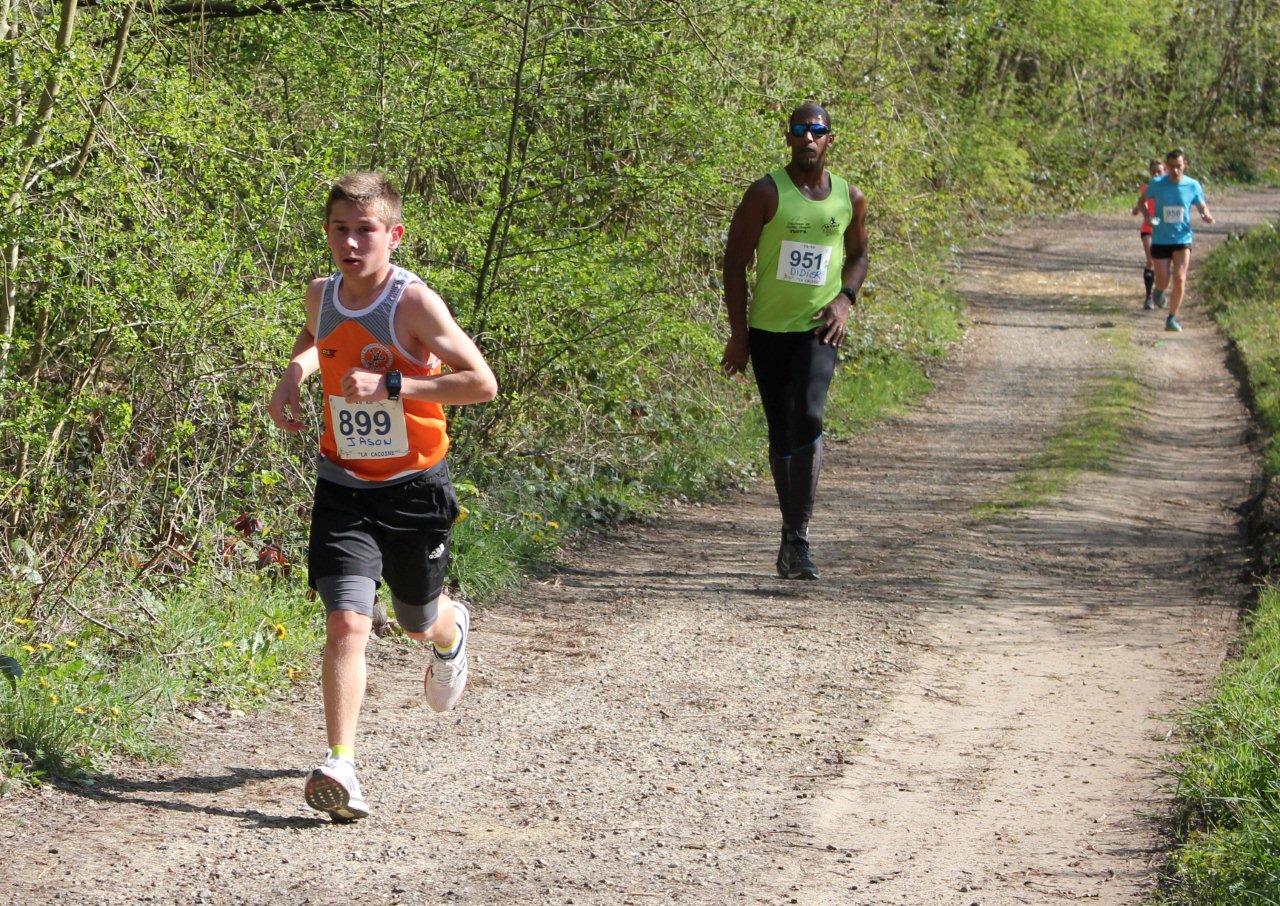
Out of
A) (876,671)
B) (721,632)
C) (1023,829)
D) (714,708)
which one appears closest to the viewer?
(1023,829)

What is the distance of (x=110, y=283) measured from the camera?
581 cm

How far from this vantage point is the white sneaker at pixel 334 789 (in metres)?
4.27

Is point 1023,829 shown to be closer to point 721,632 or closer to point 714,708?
point 714,708

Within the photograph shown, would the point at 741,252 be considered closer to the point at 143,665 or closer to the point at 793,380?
the point at 793,380

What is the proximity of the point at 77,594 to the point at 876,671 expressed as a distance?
10.2 feet

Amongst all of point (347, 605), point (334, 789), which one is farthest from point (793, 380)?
point (334, 789)

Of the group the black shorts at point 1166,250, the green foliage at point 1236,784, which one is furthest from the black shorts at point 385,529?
the black shorts at point 1166,250

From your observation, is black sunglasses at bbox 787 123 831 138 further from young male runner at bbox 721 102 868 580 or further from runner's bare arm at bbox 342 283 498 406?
runner's bare arm at bbox 342 283 498 406

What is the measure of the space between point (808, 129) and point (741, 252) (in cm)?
66

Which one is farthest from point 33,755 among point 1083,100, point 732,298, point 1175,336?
point 1083,100

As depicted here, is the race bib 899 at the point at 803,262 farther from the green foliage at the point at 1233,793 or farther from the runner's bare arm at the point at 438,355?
the runner's bare arm at the point at 438,355

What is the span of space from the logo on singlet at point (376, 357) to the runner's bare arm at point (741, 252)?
2959 mm

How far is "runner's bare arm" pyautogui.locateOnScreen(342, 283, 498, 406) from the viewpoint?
441cm

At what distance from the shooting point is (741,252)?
24.0ft
